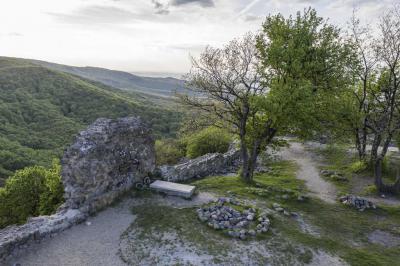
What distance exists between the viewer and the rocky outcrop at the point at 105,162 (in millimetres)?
13906

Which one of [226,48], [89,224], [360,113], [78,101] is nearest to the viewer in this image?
[89,224]

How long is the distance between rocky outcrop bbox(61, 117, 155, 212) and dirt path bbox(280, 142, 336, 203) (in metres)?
12.0

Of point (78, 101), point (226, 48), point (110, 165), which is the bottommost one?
Answer: point (78, 101)

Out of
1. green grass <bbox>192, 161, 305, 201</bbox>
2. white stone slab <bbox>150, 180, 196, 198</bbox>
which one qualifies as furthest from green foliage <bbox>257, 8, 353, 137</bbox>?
white stone slab <bbox>150, 180, 196, 198</bbox>

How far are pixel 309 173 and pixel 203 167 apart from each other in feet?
31.3

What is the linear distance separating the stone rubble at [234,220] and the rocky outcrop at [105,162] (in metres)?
4.40

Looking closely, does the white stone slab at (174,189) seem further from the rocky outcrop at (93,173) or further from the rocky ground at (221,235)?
the rocky outcrop at (93,173)

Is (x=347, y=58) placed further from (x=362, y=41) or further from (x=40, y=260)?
(x=40, y=260)

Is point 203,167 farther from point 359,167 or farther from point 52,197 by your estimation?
point 359,167

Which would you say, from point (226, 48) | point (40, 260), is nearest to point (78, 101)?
point (226, 48)

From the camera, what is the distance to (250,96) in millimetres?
19797

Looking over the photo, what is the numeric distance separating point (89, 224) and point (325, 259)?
979cm

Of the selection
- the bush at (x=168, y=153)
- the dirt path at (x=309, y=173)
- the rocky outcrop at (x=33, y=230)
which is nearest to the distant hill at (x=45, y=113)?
the bush at (x=168, y=153)

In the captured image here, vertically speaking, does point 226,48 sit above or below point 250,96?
above
